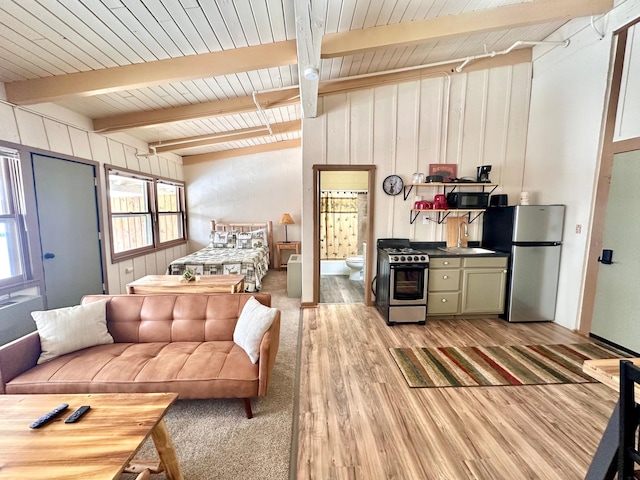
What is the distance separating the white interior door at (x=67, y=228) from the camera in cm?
311

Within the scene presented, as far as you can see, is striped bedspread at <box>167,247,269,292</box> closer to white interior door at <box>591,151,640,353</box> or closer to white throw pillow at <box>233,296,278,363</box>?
white throw pillow at <box>233,296,278,363</box>

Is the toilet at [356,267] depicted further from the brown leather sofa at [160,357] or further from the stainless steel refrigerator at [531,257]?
the brown leather sofa at [160,357]

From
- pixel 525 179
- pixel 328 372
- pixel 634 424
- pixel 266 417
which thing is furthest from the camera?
pixel 525 179

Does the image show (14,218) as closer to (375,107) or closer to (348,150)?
(348,150)

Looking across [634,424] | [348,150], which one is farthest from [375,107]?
[634,424]

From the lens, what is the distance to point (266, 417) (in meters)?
1.97

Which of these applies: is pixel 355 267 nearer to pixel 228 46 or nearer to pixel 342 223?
pixel 342 223

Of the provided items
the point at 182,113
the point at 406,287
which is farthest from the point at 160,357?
the point at 182,113

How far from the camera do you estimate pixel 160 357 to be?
201 centimetres

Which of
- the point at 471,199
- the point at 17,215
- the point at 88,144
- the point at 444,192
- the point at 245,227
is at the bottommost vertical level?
the point at 245,227

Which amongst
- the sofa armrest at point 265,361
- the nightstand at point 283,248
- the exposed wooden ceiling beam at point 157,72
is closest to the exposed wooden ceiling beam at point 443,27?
the exposed wooden ceiling beam at point 157,72

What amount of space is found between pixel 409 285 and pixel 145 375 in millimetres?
2964

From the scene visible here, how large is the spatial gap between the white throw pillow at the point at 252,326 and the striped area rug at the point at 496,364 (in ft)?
4.51

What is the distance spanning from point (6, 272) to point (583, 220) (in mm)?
6406
